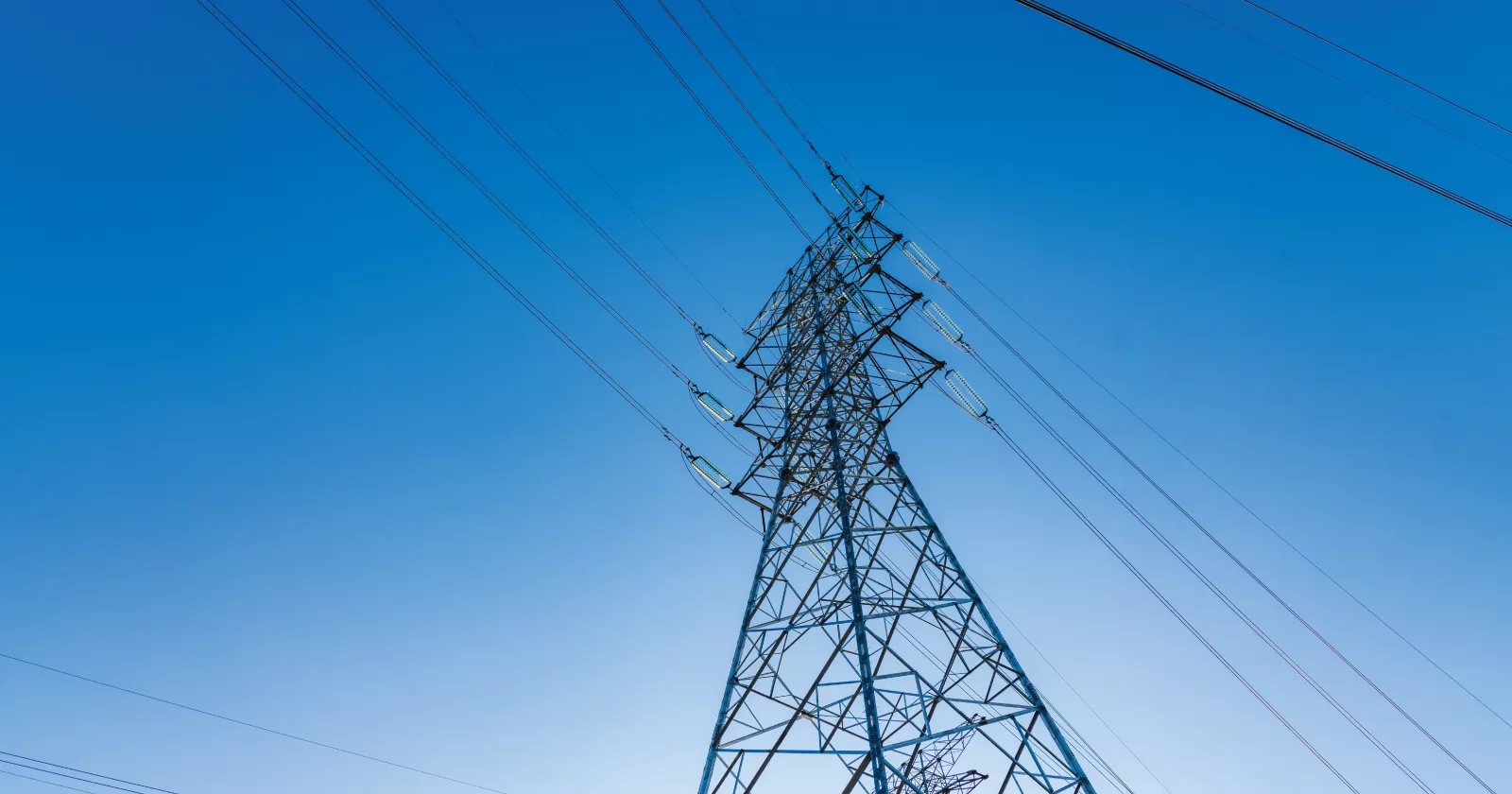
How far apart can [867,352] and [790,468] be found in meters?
2.41

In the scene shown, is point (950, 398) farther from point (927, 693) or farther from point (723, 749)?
point (723, 749)

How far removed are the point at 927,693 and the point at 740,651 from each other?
226 centimetres

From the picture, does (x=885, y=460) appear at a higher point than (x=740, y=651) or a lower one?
higher

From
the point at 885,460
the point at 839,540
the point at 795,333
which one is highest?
the point at 795,333

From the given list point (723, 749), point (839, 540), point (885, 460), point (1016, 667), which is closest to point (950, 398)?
point (885, 460)

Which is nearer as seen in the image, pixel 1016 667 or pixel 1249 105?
pixel 1249 105

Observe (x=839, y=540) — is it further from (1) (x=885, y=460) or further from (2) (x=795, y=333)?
(2) (x=795, y=333)

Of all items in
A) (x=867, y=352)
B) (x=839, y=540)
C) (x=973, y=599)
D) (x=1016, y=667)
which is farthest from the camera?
(x=867, y=352)

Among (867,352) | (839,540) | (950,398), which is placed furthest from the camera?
(950,398)

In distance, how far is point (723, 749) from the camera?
8.12 meters

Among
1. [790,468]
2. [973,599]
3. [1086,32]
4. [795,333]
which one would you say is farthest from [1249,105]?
[795,333]

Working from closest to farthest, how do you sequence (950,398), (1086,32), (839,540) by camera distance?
(1086,32), (839,540), (950,398)

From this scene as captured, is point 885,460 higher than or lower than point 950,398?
lower

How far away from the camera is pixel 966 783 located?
892cm
